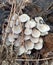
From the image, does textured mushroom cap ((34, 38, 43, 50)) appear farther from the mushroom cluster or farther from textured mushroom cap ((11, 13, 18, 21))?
textured mushroom cap ((11, 13, 18, 21))

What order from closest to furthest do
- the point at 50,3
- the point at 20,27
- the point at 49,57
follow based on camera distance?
1. the point at 20,27
2. the point at 49,57
3. the point at 50,3

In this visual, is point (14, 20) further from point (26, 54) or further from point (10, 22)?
point (26, 54)

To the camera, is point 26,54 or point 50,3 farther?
point 50,3

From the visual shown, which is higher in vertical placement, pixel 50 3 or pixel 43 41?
pixel 50 3

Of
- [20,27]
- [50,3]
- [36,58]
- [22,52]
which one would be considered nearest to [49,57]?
[36,58]

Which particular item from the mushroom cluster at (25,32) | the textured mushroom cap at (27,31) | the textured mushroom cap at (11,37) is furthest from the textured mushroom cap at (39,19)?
the textured mushroom cap at (11,37)

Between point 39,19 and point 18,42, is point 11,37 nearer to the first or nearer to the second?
point 18,42

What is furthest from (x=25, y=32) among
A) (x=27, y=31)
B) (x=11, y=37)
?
(x=11, y=37)

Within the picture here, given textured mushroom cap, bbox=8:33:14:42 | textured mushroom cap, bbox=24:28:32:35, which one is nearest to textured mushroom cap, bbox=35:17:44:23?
textured mushroom cap, bbox=24:28:32:35
